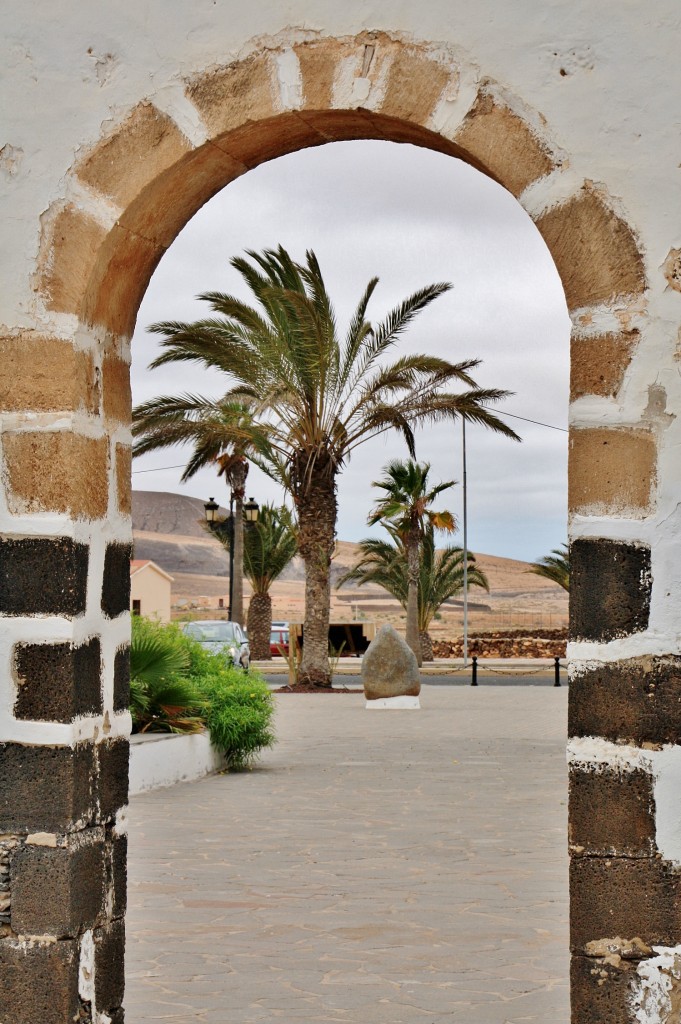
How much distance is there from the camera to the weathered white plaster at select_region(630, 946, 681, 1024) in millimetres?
3199

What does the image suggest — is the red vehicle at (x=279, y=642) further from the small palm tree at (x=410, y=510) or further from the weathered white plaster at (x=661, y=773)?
the weathered white plaster at (x=661, y=773)

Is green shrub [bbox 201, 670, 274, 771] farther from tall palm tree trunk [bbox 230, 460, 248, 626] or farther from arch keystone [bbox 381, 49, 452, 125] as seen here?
tall palm tree trunk [bbox 230, 460, 248, 626]

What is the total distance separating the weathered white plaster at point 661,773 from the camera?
3236 millimetres

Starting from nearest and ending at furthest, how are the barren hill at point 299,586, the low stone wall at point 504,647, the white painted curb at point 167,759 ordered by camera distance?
the white painted curb at point 167,759 → the low stone wall at point 504,647 → the barren hill at point 299,586

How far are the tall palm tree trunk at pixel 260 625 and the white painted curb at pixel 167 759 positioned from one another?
21947 mm

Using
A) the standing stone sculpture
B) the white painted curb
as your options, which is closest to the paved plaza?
the white painted curb

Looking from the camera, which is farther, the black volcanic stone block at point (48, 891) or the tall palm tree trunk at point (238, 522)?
the tall palm tree trunk at point (238, 522)

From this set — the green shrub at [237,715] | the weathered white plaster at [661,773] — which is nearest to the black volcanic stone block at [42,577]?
the weathered white plaster at [661,773]

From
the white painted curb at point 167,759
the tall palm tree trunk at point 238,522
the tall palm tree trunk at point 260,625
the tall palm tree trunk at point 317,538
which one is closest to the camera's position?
the white painted curb at point 167,759

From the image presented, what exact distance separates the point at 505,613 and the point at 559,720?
60.1 metres

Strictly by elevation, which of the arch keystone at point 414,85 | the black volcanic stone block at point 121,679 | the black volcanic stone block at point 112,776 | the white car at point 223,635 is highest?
the arch keystone at point 414,85

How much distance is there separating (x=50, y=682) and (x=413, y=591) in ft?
77.9

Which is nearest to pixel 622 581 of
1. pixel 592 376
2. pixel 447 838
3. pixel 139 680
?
pixel 592 376

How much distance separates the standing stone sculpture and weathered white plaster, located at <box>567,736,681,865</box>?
1371cm
